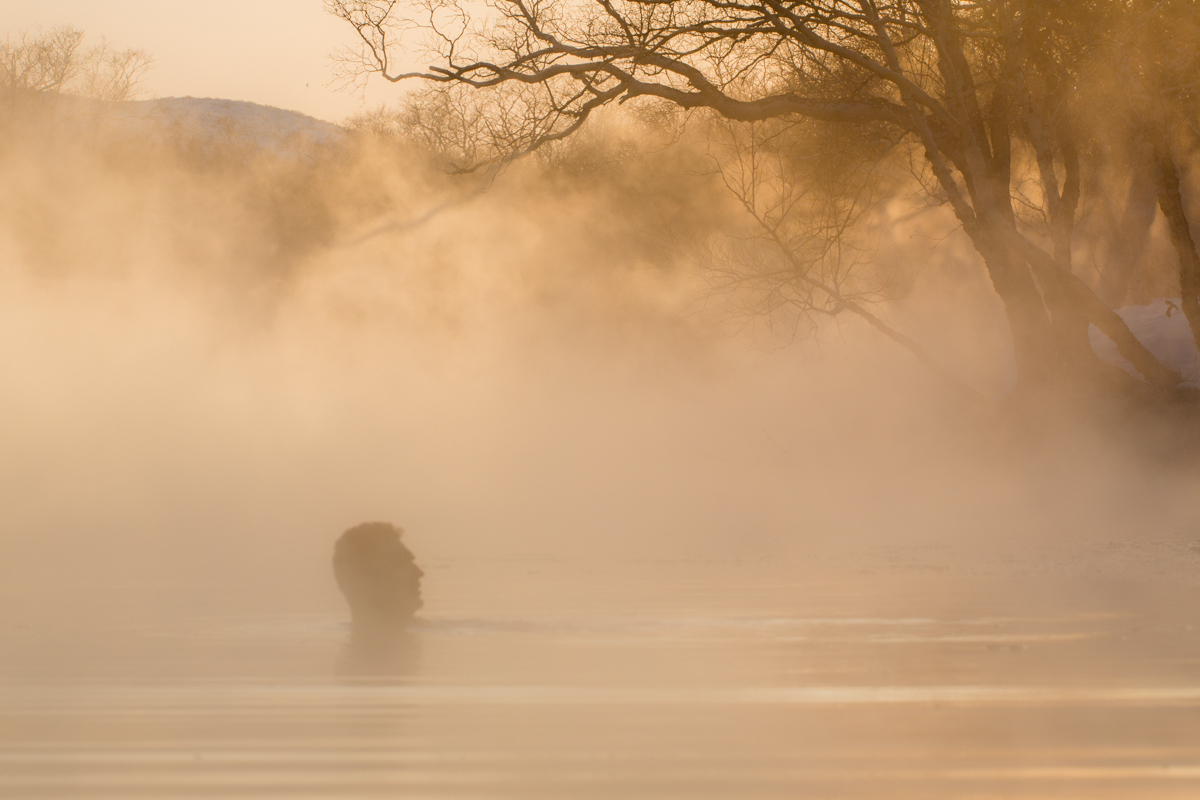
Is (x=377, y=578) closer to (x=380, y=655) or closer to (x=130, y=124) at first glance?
(x=380, y=655)

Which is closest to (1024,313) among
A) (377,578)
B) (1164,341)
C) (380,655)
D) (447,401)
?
(1164,341)

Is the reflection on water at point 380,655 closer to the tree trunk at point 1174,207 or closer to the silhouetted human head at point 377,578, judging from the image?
the silhouetted human head at point 377,578

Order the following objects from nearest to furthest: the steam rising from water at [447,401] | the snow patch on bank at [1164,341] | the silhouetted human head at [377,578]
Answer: the silhouetted human head at [377,578] → the steam rising from water at [447,401] → the snow patch on bank at [1164,341]

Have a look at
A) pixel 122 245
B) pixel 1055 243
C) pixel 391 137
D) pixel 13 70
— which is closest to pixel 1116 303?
pixel 1055 243

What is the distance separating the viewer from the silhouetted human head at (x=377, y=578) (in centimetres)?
558

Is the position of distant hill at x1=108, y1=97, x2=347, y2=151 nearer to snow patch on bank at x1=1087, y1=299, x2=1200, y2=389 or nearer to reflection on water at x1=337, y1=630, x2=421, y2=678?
snow patch on bank at x1=1087, y1=299, x2=1200, y2=389

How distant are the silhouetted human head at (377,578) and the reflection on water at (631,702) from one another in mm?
130

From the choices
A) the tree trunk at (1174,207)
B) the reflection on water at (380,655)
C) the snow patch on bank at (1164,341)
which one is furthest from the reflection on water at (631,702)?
the snow patch on bank at (1164,341)

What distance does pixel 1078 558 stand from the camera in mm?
7957

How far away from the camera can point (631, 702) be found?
3.92m

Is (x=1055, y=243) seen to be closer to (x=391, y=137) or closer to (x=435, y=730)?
(x=435, y=730)

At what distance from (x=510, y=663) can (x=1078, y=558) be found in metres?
4.48

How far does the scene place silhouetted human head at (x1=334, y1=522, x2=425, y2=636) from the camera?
558cm

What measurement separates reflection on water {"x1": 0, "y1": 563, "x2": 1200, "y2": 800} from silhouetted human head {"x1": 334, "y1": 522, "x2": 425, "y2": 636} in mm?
130
